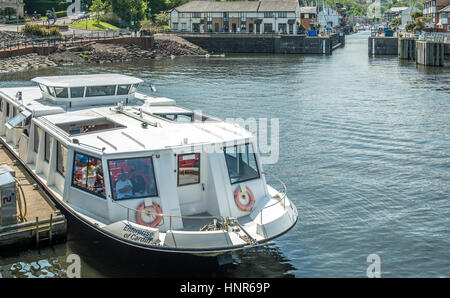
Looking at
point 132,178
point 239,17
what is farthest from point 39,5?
point 132,178

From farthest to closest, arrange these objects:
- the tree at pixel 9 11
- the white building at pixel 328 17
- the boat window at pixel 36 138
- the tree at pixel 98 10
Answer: the white building at pixel 328 17, the tree at pixel 98 10, the tree at pixel 9 11, the boat window at pixel 36 138

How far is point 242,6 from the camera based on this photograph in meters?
112

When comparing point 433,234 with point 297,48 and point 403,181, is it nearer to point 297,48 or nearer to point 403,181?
point 403,181

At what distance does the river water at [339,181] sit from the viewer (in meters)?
16.9

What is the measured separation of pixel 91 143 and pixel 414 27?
89808 mm

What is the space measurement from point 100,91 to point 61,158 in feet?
17.4

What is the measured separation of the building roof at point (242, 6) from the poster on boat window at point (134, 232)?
316 feet

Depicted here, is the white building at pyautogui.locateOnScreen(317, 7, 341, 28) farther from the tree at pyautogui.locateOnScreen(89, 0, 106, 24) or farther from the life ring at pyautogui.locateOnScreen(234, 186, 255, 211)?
the life ring at pyautogui.locateOnScreen(234, 186, 255, 211)

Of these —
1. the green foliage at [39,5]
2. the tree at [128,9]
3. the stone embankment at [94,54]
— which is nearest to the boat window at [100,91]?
the stone embankment at [94,54]

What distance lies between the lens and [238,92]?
164ft

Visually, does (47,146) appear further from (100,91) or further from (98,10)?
(98,10)

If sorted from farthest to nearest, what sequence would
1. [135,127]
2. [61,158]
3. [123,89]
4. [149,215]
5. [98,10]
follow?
Answer: 1. [98,10]
2. [123,89]
3. [61,158]
4. [135,127]
5. [149,215]

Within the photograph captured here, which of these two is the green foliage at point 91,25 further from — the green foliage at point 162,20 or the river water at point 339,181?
the river water at point 339,181

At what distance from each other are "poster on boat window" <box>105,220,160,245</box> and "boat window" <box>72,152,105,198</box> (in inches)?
41.8
